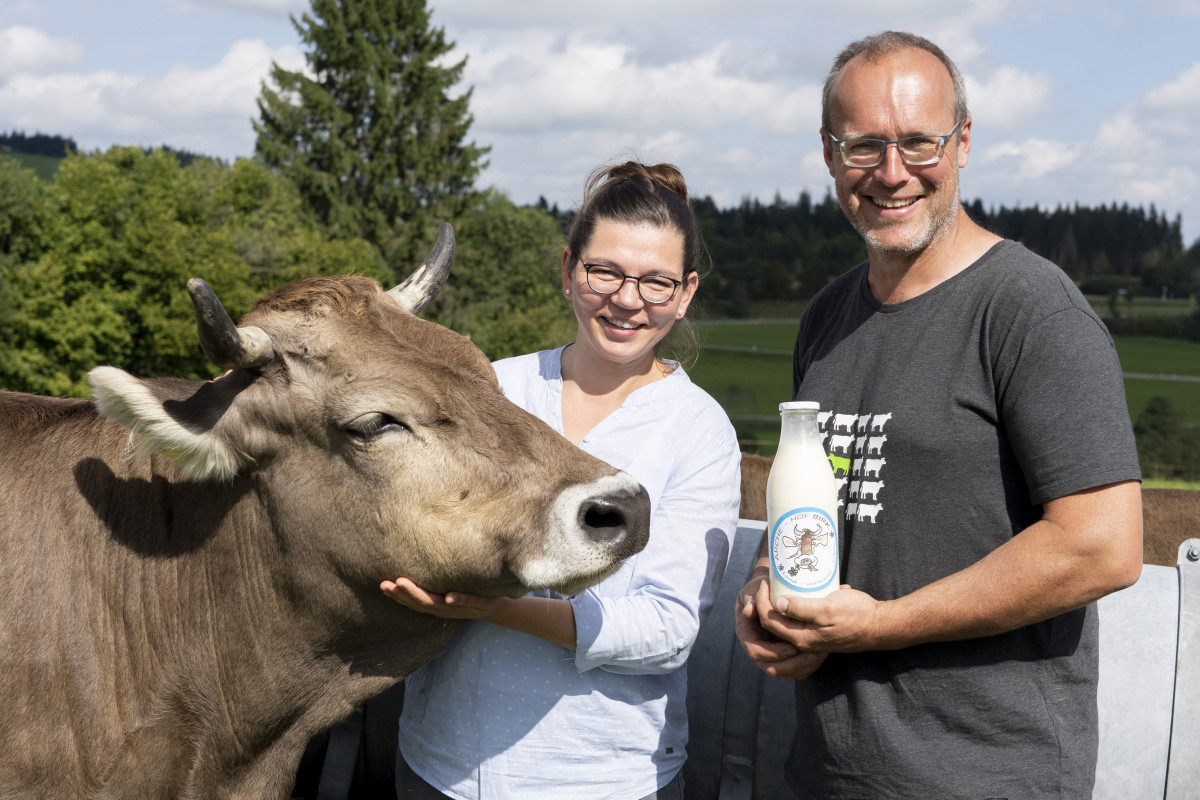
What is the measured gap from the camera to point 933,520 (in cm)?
277

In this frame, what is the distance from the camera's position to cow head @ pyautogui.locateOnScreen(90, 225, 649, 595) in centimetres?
281

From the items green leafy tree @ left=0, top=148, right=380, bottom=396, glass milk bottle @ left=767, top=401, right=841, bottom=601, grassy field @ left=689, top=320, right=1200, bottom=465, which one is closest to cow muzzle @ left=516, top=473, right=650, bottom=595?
glass milk bottle @ left=767, top=401, right=841, bottom=601

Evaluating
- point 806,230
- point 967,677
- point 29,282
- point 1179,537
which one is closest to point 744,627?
point 967,677

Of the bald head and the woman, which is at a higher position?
the bald head

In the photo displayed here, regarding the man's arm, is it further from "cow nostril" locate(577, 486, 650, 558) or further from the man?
"cow nostril" locate(577, 486, 650, 558)

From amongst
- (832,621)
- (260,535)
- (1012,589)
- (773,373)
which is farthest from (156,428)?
(773,373)

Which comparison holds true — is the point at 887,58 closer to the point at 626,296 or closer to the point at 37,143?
the point at 626,296

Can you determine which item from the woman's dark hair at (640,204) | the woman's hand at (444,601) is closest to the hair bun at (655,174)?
the woman's dark hair at (640,204)

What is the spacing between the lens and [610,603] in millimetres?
2967

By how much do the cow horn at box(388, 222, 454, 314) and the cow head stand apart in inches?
19.4

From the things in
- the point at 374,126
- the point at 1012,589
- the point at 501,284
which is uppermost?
the point at 374,126

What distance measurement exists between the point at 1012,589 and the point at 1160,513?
286 inches

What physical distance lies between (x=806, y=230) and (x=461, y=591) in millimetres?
118842

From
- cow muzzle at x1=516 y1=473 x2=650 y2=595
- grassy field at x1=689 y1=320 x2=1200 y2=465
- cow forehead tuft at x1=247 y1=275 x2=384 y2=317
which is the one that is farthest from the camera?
grassy field at x1=689 y1=320 x2=1200 y2=465
